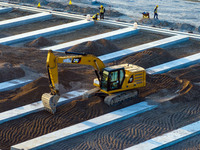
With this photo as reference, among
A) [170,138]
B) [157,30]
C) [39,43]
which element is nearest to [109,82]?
[170,138]

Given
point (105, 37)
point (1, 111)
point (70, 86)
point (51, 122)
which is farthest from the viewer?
point (105, 37)

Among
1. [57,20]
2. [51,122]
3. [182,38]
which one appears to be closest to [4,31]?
[57,20]

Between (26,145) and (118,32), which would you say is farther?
(118,32)

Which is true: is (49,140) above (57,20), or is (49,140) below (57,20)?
below

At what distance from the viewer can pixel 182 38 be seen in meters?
27.8

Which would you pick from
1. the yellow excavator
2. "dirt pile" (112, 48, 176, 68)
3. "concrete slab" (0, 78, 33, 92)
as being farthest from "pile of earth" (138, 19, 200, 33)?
"concrete slab" (0, 78, 33, 92)

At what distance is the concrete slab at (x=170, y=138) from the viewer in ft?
45.7

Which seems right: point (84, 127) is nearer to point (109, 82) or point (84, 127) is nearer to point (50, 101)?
point (50, 101)

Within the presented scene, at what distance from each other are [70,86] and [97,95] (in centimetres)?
218

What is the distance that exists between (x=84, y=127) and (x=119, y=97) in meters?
2.58

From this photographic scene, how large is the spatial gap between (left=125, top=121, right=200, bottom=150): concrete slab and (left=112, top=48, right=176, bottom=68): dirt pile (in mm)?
7217

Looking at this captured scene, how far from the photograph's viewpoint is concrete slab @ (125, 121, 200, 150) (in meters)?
13.9

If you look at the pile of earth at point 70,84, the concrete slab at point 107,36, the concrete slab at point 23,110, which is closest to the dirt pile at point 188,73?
the pile of earth at point 70,84

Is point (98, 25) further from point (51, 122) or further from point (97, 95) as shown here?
point (51, 122)
